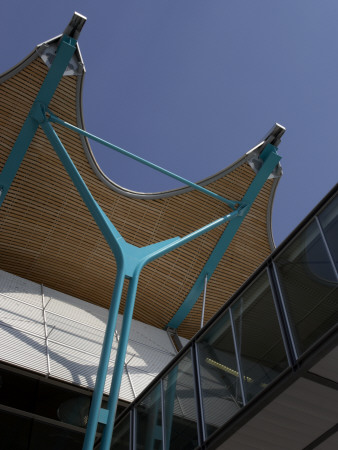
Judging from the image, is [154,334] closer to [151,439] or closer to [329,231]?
[151,439]

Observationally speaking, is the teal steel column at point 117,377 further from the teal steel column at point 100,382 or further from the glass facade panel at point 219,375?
the glass facade panel at point 219,375

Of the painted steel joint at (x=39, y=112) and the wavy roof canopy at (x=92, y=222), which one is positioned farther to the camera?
the wavy roof canopy at (x=92, y=222)

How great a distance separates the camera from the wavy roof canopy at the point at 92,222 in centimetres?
1380

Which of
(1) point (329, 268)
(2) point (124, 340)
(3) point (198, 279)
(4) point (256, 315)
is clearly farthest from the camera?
(3) point (198, 279)

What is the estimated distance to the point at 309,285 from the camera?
5531 mm

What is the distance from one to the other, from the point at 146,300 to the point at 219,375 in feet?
32.7

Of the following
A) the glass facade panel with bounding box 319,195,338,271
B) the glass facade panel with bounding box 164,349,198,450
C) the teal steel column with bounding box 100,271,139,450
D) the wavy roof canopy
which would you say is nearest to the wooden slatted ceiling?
the wavy roof canopy

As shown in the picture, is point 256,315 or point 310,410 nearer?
point 310,410

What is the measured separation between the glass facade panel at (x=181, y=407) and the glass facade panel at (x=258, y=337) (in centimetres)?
101

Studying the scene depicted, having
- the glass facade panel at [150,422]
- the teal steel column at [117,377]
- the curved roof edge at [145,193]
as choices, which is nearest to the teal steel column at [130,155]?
the curved roof edge at [145,193]

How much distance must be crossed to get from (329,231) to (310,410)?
161 cm

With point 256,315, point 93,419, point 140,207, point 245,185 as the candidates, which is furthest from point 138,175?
point 256,315

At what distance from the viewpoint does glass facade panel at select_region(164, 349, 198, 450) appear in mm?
6434

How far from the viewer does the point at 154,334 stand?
53.1 ft
